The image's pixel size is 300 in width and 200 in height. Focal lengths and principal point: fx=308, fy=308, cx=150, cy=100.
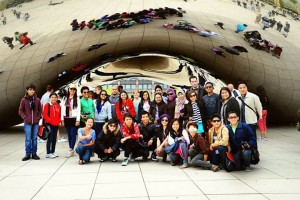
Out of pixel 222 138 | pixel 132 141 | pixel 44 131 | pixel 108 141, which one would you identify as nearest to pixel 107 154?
pixel 108 141

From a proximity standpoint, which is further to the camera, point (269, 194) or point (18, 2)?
point (18, 2)

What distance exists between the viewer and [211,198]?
3650 millimetres

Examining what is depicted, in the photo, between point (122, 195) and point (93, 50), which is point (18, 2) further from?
point (122, 195)

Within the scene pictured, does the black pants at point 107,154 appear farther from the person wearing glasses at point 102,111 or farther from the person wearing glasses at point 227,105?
the person wearing glasses at point 227,105

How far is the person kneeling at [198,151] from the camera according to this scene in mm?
5188

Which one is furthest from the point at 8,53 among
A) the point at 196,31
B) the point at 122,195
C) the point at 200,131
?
the point at 122,195

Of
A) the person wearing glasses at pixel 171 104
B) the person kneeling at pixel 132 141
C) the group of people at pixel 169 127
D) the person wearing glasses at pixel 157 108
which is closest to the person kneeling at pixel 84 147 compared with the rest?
the group of people at pixel 169 127

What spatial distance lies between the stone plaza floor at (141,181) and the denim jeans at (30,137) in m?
0.27

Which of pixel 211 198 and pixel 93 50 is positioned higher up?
pixel 93 50

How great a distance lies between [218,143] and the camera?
5.04 meters

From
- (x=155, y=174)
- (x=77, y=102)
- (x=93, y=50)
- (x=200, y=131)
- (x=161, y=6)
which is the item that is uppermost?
(x=161, y=6)

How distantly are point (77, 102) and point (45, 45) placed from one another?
5.82m

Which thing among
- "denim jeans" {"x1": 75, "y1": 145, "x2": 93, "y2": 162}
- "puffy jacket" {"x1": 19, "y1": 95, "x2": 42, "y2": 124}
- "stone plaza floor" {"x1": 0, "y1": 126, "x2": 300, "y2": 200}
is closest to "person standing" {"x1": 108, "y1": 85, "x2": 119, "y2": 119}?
"stone plaza floor" {"x1": 0, "y1": 126, "x2": 300, "y2": 200}

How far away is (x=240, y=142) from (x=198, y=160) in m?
0.77
